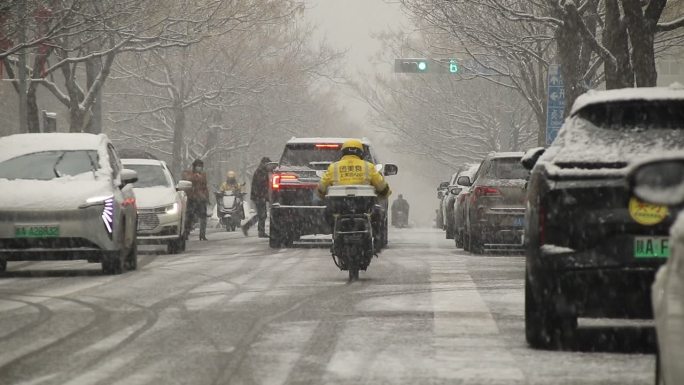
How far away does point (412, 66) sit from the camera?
4916 centimetres

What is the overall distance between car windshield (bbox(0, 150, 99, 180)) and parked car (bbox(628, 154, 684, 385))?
13818 millimetres

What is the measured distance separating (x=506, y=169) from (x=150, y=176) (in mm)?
6361

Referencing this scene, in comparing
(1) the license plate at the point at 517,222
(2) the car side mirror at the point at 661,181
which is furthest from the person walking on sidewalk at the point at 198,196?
(2) the car side mirror at the point at 661,181

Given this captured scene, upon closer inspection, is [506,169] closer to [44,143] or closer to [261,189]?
[44,143]

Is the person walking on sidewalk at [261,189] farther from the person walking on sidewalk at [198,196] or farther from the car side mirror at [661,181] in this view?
the car side mirror at [661,181]

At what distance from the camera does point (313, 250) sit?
25062 millimetres

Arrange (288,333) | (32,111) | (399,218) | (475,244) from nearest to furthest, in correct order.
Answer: (288,333), (475,244), (32,111), (399,218)

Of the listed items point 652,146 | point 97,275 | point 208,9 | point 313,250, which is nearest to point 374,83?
point 208,9

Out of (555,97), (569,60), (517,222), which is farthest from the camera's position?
(555,97)

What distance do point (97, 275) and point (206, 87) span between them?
147ft

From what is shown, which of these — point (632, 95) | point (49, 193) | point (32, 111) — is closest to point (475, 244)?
point (49, 193)

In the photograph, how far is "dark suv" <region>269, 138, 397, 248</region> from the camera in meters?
25.5

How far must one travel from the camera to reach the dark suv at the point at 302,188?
83.6 ft

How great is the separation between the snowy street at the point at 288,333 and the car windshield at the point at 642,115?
144 cm
